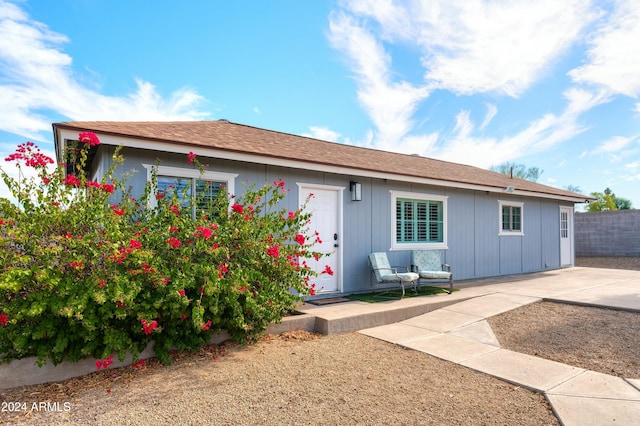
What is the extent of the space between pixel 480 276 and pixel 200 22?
31.0 feet

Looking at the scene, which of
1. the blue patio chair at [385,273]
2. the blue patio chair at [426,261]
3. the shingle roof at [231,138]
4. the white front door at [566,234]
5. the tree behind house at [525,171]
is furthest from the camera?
the tree behind house at [525,171]

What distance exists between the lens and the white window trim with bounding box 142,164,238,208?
5270 mm

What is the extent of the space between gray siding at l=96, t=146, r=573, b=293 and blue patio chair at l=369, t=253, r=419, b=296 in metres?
0.27

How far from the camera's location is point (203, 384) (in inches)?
135

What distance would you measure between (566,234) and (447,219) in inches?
281

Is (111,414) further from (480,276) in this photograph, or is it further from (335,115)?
(335,115)

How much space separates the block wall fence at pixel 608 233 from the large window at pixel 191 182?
61.1ft

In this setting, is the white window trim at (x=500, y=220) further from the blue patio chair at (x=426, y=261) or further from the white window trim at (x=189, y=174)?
the white window trim at (x=189, y=174)

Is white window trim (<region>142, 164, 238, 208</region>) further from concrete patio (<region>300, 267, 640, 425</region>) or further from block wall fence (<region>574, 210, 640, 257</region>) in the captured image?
block wall fence (<region>574, 210, 640, 257</region>)

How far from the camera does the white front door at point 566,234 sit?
42.3 feet

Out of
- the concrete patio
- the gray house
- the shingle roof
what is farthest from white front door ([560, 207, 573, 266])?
the shingle roof

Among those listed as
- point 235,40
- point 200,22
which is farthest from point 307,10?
point 200,22

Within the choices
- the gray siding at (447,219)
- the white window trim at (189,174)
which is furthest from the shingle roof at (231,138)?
the white window trim at (189,174)

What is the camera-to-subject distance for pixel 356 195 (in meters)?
7.30
